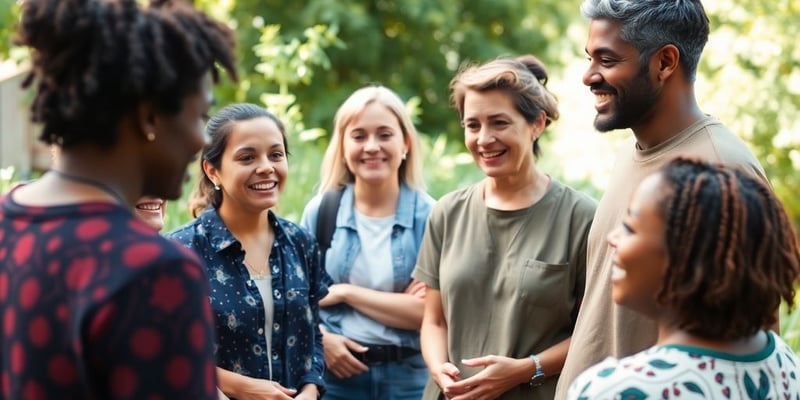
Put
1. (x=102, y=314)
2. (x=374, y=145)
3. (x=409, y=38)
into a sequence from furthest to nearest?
(x=409, y=38) → (x=374, y=145) → (x=102, y=314)

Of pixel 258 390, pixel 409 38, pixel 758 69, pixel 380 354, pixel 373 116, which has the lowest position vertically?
pixel 380 354

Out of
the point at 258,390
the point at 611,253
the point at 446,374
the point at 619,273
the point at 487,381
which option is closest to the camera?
the point at 619,273

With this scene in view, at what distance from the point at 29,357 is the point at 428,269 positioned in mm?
2197

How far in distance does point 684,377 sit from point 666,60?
4.34ft

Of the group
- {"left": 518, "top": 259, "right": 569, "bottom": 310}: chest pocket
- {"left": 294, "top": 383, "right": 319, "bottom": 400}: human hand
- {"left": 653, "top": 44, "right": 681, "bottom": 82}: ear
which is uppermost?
{"left": 653, "top": 44, "right": 681, "bottom": 82}: ear

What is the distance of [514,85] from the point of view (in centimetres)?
373

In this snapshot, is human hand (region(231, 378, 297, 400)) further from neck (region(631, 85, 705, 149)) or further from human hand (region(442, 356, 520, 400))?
neck (region(631, 85, 705, 149))

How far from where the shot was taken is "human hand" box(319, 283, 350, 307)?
159 inches

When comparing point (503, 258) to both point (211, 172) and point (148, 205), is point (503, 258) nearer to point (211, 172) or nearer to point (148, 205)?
point (211, 172)

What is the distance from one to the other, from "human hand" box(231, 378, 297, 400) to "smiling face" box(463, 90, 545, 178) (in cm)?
109

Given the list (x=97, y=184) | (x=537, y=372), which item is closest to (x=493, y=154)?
(x=537, y=372)

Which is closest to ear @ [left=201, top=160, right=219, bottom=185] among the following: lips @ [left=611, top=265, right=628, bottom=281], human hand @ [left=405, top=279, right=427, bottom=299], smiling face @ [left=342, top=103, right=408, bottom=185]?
smiling face @ [left=342, top=103, right=408, bottom=185]

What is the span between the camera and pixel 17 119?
1386 cm

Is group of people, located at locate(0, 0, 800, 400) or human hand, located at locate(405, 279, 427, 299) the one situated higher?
group of people, located at locate(0, 0, 800, 400)
